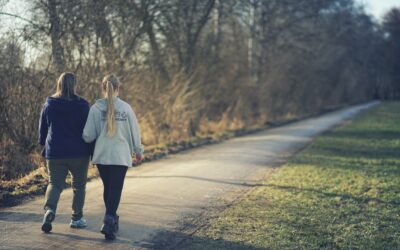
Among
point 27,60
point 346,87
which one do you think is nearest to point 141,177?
point 27,60

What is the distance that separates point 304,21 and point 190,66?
41.2 ft

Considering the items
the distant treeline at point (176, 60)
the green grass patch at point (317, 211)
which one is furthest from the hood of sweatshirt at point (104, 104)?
the distant treeline at point (176, 60)

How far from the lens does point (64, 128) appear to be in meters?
6.30

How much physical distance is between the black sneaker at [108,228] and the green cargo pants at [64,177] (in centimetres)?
56

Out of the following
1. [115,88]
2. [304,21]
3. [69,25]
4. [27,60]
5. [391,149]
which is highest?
[304,21]

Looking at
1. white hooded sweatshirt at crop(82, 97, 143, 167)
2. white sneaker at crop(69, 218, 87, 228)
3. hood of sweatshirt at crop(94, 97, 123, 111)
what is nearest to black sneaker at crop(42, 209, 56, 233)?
white sneaker at crop(69, 218, 87, 228)

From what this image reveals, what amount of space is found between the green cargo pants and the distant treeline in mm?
4030

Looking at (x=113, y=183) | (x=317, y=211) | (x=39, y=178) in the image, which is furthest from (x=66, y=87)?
(x=317, y=211)

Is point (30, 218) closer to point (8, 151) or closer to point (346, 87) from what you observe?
point (8, 151)

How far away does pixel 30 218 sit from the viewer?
7.07 m

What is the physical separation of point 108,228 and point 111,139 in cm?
101

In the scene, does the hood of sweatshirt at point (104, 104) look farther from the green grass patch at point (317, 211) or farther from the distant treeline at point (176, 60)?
the distant treeline at point (176, 60)

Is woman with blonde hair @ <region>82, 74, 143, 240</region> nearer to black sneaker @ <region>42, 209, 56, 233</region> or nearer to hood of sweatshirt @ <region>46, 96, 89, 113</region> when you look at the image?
hood of sweatshirt @ <region>46, 96, 89, 113</region>

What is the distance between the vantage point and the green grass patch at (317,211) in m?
6.32
